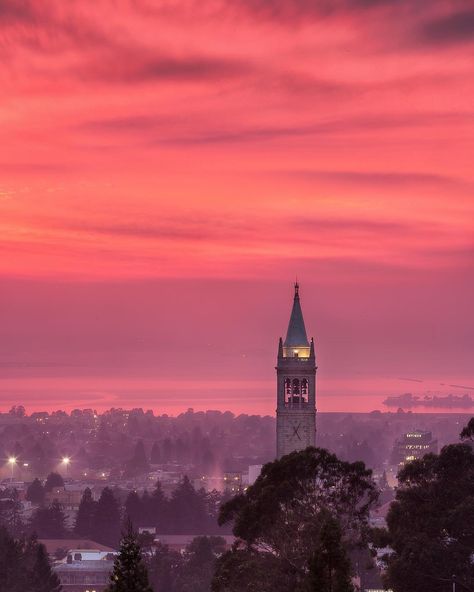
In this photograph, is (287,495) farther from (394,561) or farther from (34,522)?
(34,522)

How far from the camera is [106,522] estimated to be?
166 m

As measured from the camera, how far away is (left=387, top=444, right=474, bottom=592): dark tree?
58719 mm

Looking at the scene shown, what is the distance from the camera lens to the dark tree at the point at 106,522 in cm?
16368

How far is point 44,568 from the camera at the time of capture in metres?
104

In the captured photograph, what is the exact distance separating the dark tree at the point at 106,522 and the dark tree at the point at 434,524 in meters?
102

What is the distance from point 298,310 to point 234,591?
135 ft

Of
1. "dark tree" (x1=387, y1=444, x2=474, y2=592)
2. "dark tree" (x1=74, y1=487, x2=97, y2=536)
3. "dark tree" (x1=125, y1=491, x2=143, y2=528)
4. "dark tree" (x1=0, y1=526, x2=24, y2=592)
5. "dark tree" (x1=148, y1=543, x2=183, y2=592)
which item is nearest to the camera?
"dark tree" (x1=387, y1=444, x2=474, y2=592)

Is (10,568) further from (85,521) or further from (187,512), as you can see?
(187,512)

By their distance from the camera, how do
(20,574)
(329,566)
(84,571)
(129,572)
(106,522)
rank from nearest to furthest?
(129,572) < (329,566) < (20,574) < (84,571) < (106,522)

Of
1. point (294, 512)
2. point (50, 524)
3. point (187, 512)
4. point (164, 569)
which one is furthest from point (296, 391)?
point (187, 512)

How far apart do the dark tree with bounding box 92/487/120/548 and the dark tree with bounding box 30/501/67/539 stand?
3419 mm

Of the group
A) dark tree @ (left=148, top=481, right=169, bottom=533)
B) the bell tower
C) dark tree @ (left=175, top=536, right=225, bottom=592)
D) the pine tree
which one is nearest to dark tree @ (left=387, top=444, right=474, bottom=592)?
the pine tree

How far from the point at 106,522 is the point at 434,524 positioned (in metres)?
109

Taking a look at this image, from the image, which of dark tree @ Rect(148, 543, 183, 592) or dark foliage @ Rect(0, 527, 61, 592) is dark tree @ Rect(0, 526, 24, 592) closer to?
dark foliage @ Rect(0, 527, 61, 592)
